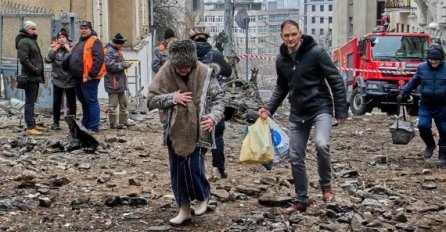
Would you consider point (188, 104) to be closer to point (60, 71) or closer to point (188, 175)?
point (188, 175)

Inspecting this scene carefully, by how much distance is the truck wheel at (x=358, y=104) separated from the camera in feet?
68.0

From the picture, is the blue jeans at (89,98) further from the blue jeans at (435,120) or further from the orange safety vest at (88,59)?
the blue jeans at (435,120)

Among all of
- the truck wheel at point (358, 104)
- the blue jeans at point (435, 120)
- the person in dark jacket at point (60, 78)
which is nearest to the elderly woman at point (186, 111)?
the blue jeans at point (435, 120)

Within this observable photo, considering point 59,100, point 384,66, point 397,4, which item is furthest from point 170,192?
point 397,4

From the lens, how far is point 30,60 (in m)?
11.2

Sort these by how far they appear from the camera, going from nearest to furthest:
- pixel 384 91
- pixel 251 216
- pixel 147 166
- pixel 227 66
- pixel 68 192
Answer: pixel 251 216
pixel 68 192
pixel 227 66
pixel 147 166
pixel 384 91

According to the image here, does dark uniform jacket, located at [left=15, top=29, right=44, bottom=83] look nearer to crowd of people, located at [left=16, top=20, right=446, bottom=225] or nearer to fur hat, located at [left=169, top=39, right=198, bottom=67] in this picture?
crowd of people, located at [left=16, top=20, right=446, bottom=225]

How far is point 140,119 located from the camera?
14844mm

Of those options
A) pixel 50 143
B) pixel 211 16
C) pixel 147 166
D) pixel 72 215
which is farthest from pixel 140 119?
pixel 211 16

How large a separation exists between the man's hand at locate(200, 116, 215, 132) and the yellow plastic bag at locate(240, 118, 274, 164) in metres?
1.13

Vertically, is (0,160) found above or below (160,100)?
below

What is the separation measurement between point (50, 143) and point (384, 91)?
12.0m

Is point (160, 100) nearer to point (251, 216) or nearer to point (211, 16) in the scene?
point (251, 216)

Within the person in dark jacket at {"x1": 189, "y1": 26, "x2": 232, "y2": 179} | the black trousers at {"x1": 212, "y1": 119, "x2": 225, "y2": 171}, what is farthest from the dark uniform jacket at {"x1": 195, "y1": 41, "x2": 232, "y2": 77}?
the black trousers at {"x1": 212, "y1": 119, "x2": 225, "y2": 171}
